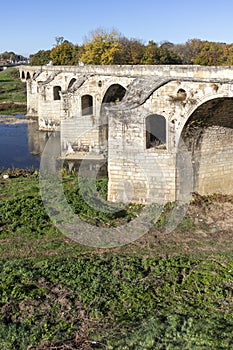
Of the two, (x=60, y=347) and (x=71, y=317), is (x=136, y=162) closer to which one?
(x=71, y=317)

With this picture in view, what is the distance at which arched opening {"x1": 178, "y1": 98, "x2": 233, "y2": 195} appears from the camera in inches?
497

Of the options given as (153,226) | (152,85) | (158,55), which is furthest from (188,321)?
(158,55)

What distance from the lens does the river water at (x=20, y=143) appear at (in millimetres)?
22147

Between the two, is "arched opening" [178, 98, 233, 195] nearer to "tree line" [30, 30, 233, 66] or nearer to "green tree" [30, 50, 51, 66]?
"tree line" [30, 30, 233, 66]

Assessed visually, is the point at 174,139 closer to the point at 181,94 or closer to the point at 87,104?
the point at 181,94

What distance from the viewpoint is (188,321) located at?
6.87 metres

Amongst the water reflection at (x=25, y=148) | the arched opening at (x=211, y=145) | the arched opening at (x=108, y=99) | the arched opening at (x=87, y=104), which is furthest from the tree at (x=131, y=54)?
the arched opening at (x=211, y=145)

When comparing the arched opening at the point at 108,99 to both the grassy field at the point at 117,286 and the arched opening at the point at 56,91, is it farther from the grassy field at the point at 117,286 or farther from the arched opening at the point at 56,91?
the grassy field at the point at 117,286

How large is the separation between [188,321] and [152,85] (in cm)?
783

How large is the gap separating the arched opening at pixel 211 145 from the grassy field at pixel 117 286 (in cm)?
151

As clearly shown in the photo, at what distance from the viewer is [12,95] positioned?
4919 cm

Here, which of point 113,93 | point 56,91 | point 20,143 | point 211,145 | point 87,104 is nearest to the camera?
point 211,145

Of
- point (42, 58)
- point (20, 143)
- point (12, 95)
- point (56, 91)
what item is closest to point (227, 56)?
point (56, 91)

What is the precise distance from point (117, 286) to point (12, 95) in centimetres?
4366
